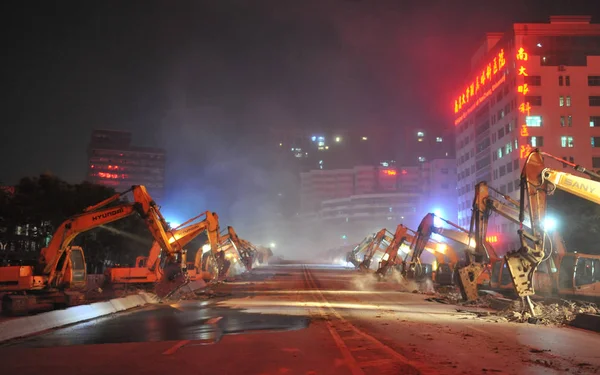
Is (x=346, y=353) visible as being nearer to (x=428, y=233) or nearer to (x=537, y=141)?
(x=428, y=233)

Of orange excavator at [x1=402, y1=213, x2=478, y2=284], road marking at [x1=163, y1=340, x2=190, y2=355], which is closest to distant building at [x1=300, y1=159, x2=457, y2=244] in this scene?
orange excavator at [x1=402, y1=213, x2=478, y2=284]

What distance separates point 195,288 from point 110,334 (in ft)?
73.4

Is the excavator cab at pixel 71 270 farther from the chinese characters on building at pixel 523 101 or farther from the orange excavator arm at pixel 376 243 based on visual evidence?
the chinese characters on building at pixel 523 101

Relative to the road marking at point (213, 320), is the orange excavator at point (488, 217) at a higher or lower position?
higher

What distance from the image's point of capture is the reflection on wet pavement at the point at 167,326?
1340 cm

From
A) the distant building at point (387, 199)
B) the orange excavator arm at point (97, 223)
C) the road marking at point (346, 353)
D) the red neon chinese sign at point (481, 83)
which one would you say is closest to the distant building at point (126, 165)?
the distant building at point (387, 199)

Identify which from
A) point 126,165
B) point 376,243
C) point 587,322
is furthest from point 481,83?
point 126,165

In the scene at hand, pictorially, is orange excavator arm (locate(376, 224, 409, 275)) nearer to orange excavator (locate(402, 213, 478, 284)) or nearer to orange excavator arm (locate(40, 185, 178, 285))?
orange excavator (locate(402, 213, 478, 284))

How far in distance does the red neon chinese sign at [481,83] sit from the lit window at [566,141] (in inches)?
587

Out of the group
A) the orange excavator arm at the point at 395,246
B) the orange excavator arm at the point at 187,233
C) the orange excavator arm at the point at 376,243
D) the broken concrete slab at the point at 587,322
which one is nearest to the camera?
the broken concrete slab at the point at 587,322

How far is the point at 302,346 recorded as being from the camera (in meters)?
12.0

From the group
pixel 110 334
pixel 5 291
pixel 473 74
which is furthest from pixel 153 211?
pixel 473 74

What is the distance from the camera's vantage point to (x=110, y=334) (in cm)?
1429

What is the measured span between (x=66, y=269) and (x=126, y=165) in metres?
155
